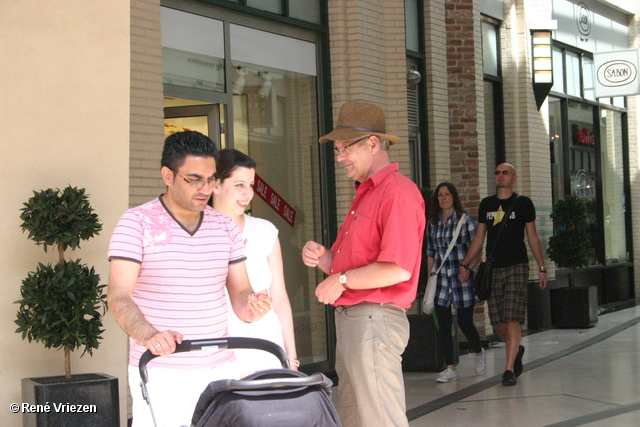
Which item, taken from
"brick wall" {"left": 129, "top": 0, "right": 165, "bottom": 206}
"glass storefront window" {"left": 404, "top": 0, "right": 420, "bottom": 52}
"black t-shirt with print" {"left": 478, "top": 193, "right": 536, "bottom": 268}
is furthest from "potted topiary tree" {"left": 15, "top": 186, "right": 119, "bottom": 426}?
"glass storefront window" {"left": 404, "top": 0, "right": 420, "bottom": 52}

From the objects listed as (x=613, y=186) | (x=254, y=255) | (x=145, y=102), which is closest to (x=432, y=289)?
(x=145, y=102)

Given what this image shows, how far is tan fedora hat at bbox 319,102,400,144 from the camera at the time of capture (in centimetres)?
441

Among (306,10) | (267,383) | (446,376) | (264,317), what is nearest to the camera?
(267,383)

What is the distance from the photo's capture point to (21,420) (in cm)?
607

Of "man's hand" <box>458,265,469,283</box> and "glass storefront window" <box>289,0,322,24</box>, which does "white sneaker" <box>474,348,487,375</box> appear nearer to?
"man's hand" <box>458,265,469,283</box>

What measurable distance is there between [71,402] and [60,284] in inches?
29.8

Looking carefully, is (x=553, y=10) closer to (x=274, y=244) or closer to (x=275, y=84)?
(x=275, y=84)

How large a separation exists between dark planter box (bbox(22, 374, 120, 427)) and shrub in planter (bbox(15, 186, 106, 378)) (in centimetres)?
21

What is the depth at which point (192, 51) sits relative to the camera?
8.21m

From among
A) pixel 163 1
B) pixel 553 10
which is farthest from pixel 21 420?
pixel 553 10

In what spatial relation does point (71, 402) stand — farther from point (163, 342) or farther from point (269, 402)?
point (269, 402)

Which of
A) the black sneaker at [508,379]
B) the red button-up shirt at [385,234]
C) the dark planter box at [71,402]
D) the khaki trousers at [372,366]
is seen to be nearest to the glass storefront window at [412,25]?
the black sneaker at [508,379]

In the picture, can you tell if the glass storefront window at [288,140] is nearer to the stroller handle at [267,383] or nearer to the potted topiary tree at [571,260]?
the potted topiary tree at [571,260]

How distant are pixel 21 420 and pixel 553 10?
41.8 ft
